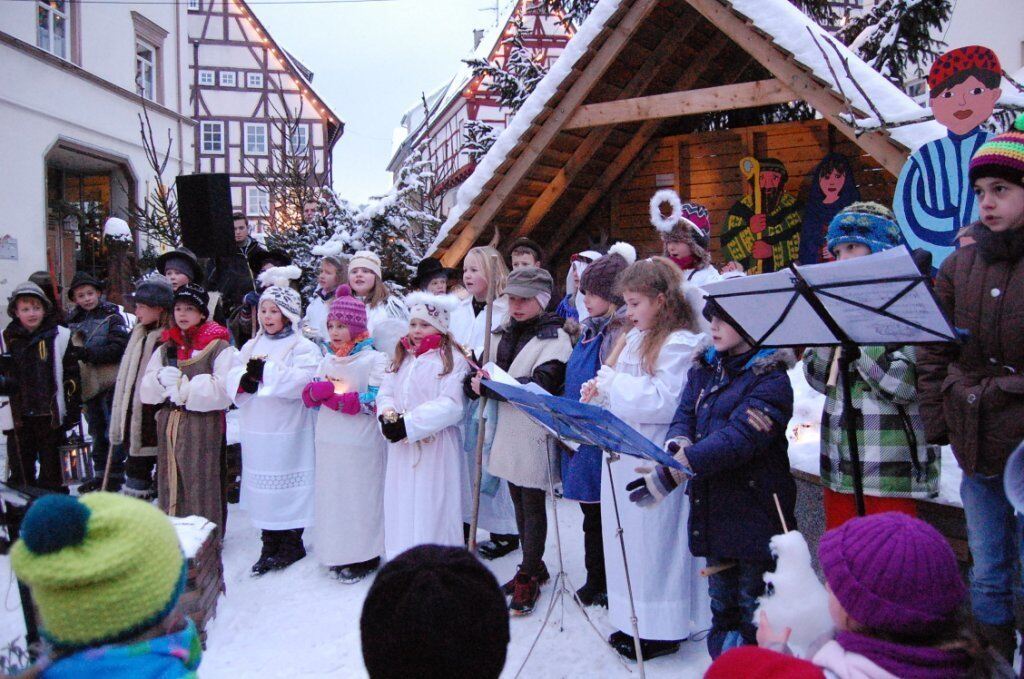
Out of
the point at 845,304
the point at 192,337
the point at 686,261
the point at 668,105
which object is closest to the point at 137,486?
the point at 192,337

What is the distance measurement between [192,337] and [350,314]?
1.24m

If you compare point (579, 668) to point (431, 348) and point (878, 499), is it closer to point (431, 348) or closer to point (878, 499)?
point (878, 499)

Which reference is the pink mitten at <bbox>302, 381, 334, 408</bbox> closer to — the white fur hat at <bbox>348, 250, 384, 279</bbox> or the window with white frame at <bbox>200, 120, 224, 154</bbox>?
the white fur hat at <bbox>348, 250, 384, 279</bbox>

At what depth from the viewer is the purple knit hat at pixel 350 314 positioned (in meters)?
4.99

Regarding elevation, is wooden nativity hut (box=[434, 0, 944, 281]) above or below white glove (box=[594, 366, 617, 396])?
above

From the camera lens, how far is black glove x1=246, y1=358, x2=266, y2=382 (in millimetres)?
Answer: 5008

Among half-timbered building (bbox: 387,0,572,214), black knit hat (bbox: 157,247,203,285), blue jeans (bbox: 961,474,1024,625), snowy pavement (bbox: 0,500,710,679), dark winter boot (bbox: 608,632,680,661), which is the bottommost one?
snowy pavement (bbox: 0,500,710,679)

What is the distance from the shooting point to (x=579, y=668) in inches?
146

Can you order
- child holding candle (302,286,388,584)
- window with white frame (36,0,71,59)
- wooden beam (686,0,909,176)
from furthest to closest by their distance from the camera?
window with white frame (36,0,71,59) < wooden beam (686,0,909,176) < child holding candle (302,286,388,584)

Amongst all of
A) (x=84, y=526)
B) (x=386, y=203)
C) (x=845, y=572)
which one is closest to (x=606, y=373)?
(x=845, y=572)

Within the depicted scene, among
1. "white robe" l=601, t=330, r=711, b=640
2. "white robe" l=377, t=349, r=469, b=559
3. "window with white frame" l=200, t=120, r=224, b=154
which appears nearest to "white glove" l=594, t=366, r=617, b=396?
"white robe" l=601, t=330, r=711, b=640

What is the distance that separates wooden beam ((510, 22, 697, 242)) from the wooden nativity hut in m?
0.01

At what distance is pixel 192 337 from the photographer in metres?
5.33

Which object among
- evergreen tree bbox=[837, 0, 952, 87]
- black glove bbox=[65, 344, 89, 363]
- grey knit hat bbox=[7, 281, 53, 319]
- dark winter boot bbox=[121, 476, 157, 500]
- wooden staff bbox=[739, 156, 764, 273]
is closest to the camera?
dark winter boot bbox=[121, 476, 157, 500]
